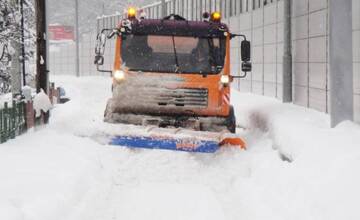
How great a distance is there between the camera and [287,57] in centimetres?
1753

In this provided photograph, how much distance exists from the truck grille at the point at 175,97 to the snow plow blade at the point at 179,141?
116cm

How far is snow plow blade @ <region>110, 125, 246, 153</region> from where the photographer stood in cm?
1059

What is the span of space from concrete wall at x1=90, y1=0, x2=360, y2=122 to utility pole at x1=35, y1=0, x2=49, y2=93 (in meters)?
6.98

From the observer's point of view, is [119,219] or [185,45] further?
[185,45]

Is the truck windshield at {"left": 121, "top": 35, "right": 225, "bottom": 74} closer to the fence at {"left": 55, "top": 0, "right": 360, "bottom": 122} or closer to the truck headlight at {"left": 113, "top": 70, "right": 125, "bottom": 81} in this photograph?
the truck headlight at {"left": 113, "top": 70, "right": 125, "bottom": 81}

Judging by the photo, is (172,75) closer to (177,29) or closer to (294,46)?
(177,29)

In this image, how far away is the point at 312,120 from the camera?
12.8 meters

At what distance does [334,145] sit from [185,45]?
4477 mm

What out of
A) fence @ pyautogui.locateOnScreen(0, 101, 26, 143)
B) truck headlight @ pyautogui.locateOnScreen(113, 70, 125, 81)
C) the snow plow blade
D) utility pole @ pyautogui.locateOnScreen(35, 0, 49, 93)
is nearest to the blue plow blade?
the snow plow blade

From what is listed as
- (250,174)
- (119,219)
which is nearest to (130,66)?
(250,174)

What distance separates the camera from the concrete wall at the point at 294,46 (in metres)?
14.5

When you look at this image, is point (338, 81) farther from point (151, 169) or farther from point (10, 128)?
point (10, 128)

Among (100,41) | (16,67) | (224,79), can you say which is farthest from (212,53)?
(16,67)

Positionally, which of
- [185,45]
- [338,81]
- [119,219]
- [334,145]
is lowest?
[119,219]
